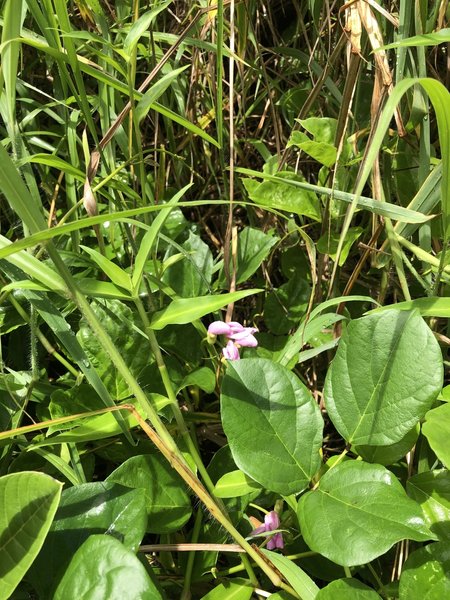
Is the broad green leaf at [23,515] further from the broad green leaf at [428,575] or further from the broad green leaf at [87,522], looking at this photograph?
the broad green leaf at [428,575]

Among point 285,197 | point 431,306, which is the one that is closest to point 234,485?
point 431,306

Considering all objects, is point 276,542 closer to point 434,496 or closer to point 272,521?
point 272,521

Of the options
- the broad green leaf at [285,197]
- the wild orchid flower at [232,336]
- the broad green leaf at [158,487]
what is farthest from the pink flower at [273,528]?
the broad green leaf at [285,197]

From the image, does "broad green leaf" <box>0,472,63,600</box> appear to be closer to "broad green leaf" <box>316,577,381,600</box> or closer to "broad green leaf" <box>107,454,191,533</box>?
"broad green leaf" <box>107,454,191,533</box>

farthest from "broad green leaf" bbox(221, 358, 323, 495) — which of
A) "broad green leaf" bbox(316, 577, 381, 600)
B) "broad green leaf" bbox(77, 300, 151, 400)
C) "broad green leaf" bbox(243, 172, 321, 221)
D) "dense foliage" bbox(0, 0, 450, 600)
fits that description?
"broad green leaf" bbox(243, 172, 321, 221)

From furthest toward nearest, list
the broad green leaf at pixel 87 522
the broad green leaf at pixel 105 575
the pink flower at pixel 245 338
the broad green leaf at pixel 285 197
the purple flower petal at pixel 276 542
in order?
1. the broad green leaf at pixel 285 197
2. the pink flower at pixel 245 338
3. the purple flower petal at pixel 276 542
4. the broad green leaf at pixel 87 522
5. the broad green leaf at pixel 105 575

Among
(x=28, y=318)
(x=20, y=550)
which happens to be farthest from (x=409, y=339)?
(x=28, y=318)

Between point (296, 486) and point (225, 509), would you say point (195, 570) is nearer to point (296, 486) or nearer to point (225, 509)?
point (225, 509)

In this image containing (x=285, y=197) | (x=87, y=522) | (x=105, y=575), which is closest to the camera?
(x=105, y=575)
